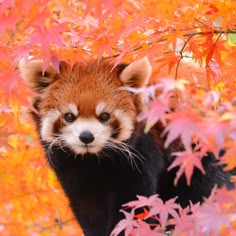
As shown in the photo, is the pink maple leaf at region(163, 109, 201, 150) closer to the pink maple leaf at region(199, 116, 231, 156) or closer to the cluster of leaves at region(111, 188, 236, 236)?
the pink maple leaf at region(199, 116, 231, 156)

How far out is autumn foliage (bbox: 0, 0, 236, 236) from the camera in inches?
91.1

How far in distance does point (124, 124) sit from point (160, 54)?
28.0 inches

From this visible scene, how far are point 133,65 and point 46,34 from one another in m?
1.11

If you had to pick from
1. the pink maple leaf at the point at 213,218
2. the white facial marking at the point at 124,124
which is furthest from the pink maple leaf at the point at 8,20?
the pink maple leaf at the point at 213,218

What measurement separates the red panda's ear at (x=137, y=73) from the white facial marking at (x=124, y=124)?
25 cm

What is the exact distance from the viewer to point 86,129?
433 centimetres

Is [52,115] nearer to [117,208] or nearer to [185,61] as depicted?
[117,208]

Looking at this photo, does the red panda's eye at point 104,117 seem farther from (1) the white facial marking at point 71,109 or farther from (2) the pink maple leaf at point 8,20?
(2) the pink maple leaf at point 8,20

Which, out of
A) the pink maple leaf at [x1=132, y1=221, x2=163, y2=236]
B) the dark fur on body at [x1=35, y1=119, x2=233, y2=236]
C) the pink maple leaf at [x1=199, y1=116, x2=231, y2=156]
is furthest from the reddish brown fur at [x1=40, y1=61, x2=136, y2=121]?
the pink maple leaf at [x1=199, y1=116, x2=231, y2=156]

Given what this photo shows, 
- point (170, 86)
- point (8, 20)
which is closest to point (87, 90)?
point (8, 20)

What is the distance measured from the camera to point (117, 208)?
4.92 meters

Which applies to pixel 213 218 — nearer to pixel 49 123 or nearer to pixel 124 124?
pixel 124 124

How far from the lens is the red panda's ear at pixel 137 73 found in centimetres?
450

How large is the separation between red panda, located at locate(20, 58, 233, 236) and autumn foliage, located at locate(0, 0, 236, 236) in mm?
281
